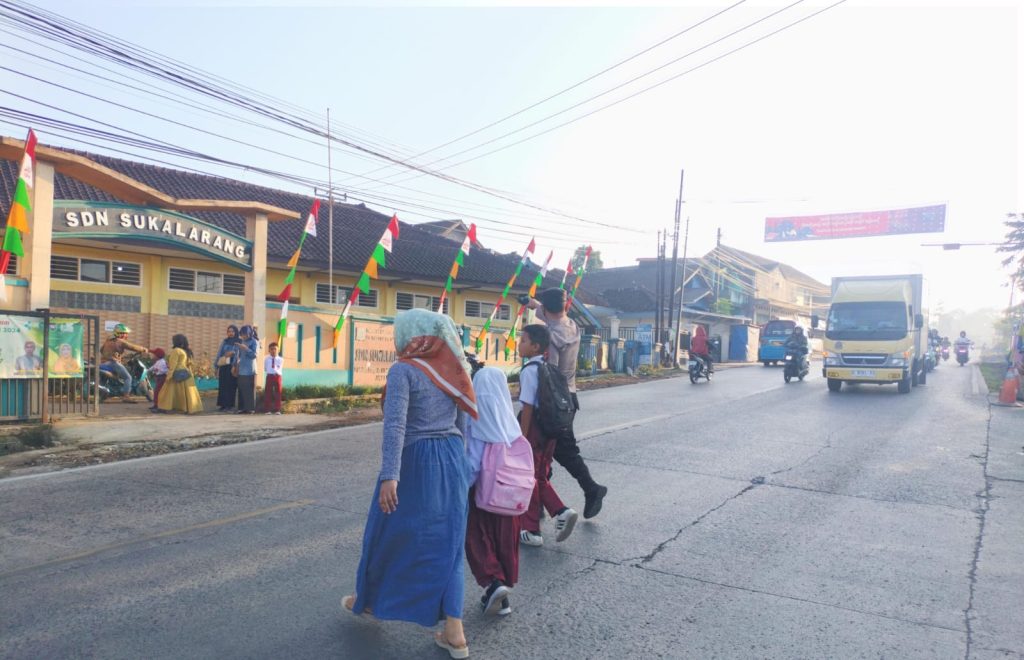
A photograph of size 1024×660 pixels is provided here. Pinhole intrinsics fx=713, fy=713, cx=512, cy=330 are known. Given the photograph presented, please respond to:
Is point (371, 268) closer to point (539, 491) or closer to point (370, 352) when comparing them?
point (370, 352)

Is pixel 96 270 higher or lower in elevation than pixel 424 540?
higher

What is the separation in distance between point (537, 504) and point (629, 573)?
3.01 ft

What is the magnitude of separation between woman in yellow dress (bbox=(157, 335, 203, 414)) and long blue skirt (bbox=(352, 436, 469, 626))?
431 inches

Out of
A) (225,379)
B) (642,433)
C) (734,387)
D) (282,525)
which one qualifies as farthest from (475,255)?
(282,525)

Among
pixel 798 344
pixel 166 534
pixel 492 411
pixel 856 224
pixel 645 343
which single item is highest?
pixel 856 224

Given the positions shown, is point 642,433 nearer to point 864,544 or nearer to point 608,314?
point 864,544

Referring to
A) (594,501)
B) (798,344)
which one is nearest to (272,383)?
(594,501)

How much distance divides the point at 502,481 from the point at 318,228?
21.1 m

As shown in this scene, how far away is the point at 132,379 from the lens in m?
15.2

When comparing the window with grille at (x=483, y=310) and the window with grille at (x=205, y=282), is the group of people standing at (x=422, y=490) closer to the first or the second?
the window with grille at (x=205, y=282)

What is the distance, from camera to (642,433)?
10773 millimetres

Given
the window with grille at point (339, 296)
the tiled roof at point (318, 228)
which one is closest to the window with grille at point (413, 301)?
the window with grille at point (339, 296)

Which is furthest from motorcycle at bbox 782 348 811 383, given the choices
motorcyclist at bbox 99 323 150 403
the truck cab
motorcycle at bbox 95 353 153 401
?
motorcyclist at bbox 99 323 150 403

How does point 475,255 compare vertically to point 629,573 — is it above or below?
above
